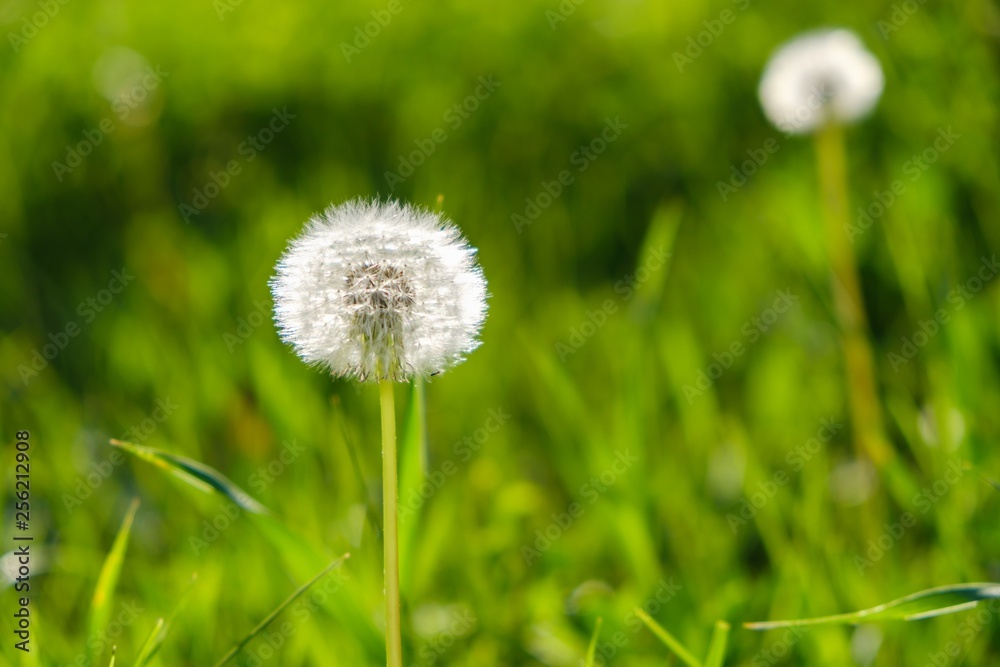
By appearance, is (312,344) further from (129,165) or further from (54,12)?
(54,12)

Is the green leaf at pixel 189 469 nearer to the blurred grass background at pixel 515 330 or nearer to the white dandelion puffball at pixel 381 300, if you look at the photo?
the blurred grass background at pixel 515 330

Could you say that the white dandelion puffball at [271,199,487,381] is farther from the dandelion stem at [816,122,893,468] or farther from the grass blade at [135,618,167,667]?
the dandelion stem at [816,122,893,468]

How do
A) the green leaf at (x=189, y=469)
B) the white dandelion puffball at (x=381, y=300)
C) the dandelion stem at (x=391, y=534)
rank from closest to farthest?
1. the dandelion stem at (x=391, y=534)
2. the white dandelion puffball at (x=381, y=300)
3. the green leaf at (x=189, y=469)

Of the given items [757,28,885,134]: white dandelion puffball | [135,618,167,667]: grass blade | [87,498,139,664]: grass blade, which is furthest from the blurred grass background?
[757,28,885,134]: white dandelion puffball

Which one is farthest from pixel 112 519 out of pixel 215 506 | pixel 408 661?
pixel 408 661

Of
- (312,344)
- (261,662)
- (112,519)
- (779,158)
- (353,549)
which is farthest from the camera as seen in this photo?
(779,158)

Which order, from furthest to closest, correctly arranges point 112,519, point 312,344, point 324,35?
1. point 324,35
2. point 112,519
3. point 312,344

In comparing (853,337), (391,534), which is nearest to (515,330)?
(853,337)

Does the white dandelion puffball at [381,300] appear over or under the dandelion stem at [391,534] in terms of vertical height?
over

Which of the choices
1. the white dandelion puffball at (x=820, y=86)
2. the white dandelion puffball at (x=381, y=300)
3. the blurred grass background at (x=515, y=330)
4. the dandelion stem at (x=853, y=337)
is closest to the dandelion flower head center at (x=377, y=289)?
the white dandelion puffball at (x=381, y=300)
